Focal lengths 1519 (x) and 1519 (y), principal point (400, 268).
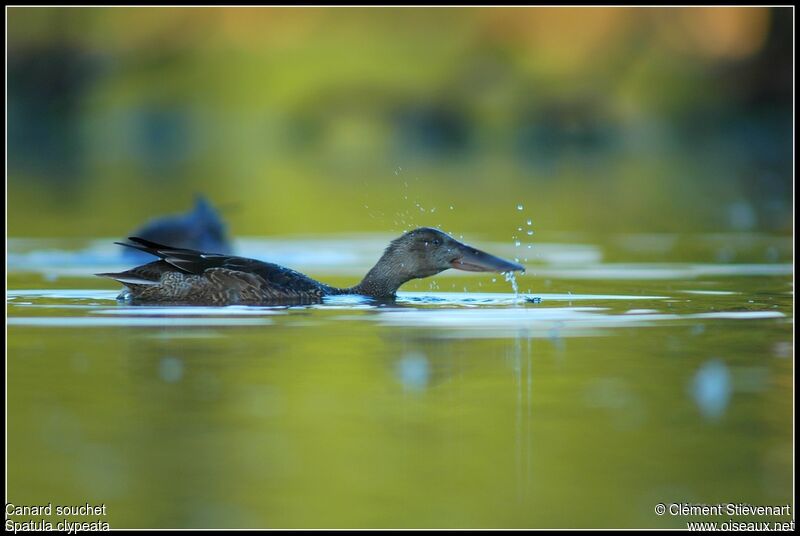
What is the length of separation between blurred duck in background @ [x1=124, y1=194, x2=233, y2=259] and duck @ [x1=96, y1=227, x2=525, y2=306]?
12.3 ft

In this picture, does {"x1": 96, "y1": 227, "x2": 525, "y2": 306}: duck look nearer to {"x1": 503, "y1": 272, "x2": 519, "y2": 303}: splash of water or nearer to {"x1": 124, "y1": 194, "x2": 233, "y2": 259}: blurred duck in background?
{"x1": 503, "y1": 272, "x2": 519, "y2": 303}: splash of water

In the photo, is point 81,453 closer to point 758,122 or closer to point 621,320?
point 621,320

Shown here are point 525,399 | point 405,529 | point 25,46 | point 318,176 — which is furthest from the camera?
point 25,46

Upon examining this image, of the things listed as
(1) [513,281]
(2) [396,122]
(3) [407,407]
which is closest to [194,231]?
(1) [513,281]

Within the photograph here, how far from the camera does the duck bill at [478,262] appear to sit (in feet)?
33.0

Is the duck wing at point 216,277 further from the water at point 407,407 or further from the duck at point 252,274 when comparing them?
the water at point 407,407

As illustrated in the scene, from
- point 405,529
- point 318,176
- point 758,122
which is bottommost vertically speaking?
point 405,529

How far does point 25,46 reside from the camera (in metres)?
42.8

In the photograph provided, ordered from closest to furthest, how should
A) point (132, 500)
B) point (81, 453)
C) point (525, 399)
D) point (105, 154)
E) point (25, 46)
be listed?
1. point (132, 500)
2. point (81, 453)
3. point (525, 399)
4. point (105, 154)
5. point (25, 46)

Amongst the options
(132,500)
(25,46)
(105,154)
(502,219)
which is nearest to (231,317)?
(132,500)

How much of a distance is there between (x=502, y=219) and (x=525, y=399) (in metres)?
11.2

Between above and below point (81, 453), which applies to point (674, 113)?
above

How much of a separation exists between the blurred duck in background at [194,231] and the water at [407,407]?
326 cm

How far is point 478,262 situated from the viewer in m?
10.1
